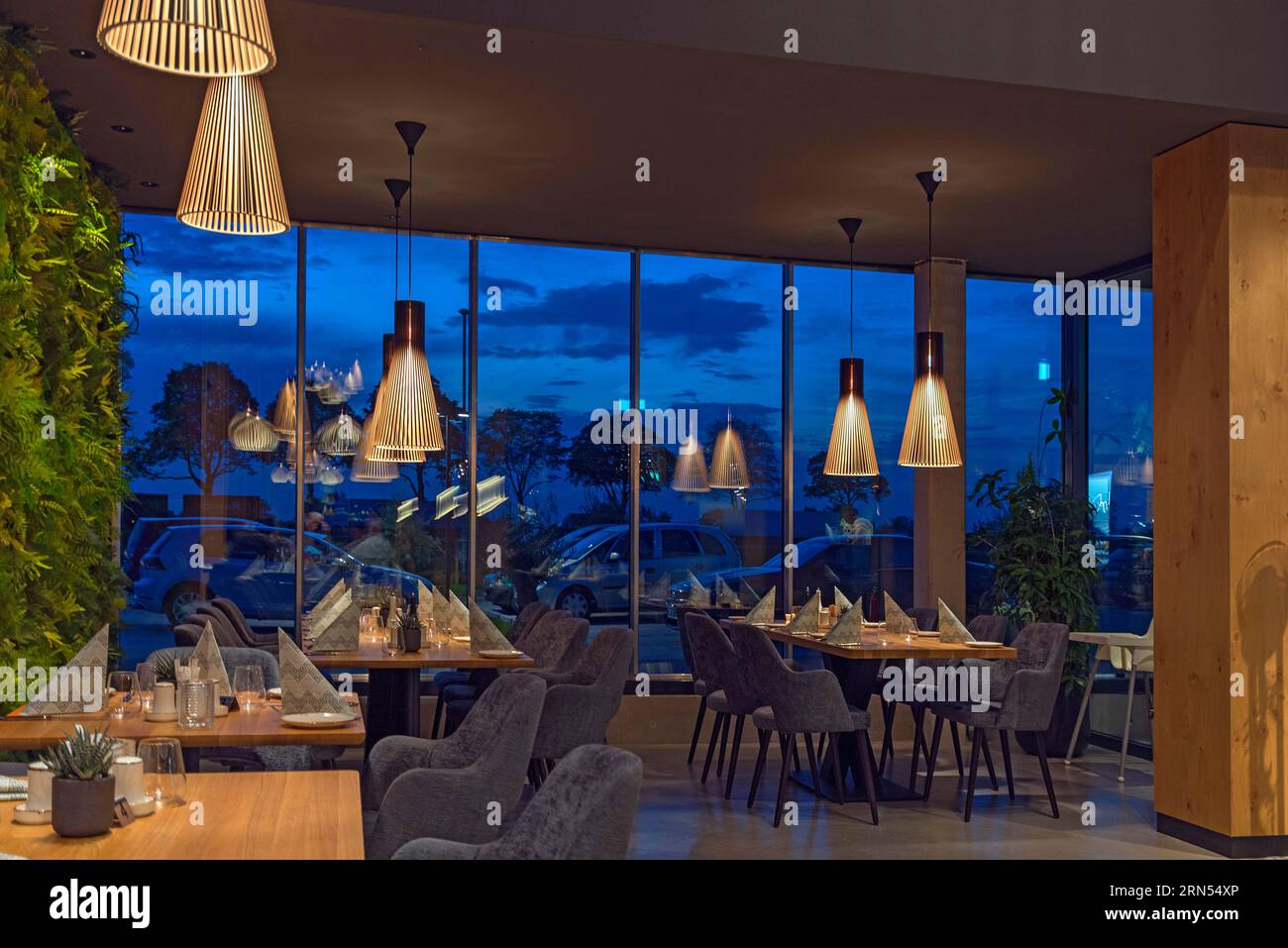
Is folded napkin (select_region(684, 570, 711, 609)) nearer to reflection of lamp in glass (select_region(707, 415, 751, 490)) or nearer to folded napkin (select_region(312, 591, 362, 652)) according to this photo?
reflection of lamp in glass (select_region(707, 415, 751, 490))

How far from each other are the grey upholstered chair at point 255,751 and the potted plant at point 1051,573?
5.07 meters

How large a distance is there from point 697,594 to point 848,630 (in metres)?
2.58

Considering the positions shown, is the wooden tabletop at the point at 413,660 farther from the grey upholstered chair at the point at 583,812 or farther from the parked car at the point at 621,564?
the grey upholstered chair at the point at 583,812

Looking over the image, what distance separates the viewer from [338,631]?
6.40 meters

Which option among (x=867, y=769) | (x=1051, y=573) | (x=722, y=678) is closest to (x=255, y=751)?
(x=722, y=678)

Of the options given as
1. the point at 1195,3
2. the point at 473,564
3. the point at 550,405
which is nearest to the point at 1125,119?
the point at 1195,3

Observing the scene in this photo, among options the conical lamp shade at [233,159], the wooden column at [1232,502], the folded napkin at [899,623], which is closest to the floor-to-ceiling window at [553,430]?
the folded napkin at [899,623]

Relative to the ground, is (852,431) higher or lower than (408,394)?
lower

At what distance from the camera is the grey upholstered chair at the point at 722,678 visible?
23.4ft

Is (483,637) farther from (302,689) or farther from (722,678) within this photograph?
(302,689)

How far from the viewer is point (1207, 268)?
627 centimetres
